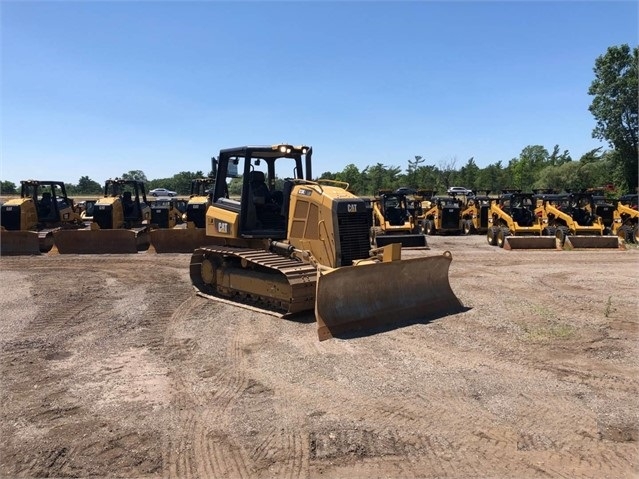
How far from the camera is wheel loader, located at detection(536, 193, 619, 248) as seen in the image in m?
16.8

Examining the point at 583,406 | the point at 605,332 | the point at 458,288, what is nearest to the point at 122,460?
the point at 583,406

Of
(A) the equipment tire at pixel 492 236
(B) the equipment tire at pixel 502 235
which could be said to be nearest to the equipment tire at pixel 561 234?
(B) the equipment tire at pixel 502 235

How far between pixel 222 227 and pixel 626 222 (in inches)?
661

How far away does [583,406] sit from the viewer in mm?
4598

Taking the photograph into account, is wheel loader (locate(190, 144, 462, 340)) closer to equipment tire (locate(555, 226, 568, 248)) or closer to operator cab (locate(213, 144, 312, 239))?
operator cab (locate(213, 144, 312, 239))

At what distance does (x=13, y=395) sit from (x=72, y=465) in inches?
67.2

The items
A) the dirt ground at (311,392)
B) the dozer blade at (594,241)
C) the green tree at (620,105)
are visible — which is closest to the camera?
the dirt ground at (311,392)

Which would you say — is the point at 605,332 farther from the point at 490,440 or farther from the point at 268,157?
the point at 268,157

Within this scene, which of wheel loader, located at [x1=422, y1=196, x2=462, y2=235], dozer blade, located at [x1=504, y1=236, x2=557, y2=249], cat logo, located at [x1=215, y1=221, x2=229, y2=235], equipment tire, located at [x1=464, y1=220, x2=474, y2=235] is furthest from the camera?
equipment tire, located at [x1=464, y1=220, x2=474, y2=235]

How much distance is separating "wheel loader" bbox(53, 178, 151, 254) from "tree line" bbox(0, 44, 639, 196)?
7590 millimetres

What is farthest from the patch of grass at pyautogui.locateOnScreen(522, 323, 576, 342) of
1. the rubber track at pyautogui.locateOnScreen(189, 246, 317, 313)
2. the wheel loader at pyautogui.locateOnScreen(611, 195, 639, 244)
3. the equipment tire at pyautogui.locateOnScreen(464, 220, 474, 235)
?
the equipment tire at pyautogui.locateOnScreen(464, 220, 474, 235)

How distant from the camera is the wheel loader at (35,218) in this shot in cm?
1563

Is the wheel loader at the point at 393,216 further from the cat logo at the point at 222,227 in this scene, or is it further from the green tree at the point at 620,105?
the green tree at the point at 620,105

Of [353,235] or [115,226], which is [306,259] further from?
[115,226]
